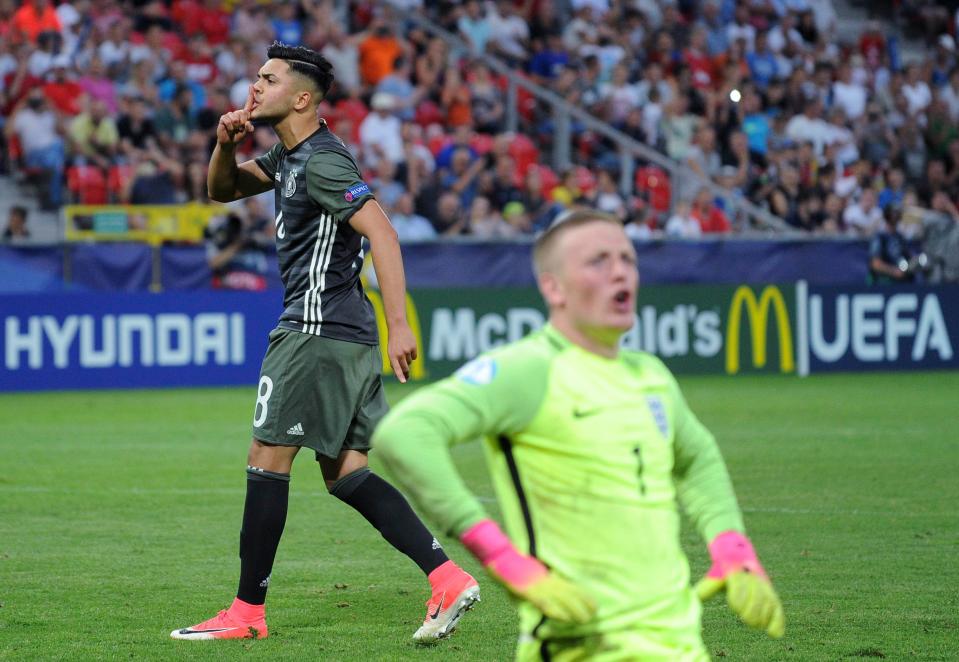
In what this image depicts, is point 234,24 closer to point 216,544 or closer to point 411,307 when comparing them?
point 411,307

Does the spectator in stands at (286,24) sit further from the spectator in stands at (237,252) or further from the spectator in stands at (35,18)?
the spectator in stands at (237,252)

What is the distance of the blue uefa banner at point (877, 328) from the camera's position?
19578 millimetres

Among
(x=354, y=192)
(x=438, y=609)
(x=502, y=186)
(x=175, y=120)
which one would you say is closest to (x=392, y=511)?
(x=438, y=609)

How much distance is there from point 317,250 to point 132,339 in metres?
11.9

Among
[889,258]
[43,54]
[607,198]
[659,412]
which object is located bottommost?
[889,258]

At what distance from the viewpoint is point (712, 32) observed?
25.9 meters

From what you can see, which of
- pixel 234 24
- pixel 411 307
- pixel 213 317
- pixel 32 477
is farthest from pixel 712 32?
pixel 32 477

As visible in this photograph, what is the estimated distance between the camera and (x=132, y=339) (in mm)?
17344

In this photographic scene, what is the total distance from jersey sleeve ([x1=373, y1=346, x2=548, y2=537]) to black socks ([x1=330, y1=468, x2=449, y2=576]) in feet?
9.04

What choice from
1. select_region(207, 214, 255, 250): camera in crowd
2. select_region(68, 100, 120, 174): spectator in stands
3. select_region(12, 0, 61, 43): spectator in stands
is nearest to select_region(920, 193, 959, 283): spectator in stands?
select_region(207, 214, 255, 250): camera in crowd

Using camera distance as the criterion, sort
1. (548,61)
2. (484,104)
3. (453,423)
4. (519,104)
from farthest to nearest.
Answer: (548,61), (519,104), (484,104), (453,423)

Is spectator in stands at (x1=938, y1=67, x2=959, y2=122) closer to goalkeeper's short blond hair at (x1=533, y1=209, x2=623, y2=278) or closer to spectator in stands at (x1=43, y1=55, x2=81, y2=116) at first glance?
spectator in stands at (x1=43, y1=55, x2=81, y2=116)

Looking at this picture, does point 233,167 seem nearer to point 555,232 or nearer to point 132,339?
point 555,232

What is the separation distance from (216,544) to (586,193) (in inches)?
515
